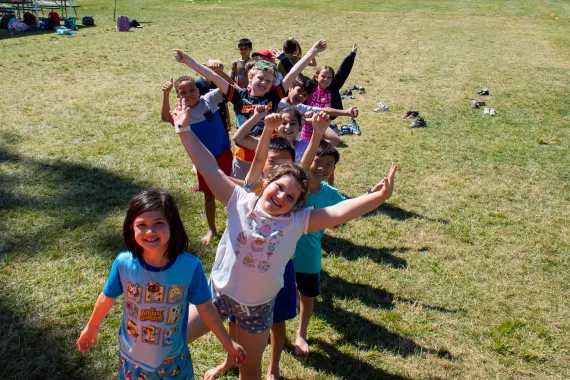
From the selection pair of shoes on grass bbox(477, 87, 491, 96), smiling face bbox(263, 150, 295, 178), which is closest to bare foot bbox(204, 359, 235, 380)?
smiling face bbox(263, 150, 295, 178)

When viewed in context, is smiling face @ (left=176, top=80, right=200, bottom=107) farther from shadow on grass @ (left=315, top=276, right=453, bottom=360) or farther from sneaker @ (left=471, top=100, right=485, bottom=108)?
sneaker @ (left=471, top=100, right=485, bottom=108)

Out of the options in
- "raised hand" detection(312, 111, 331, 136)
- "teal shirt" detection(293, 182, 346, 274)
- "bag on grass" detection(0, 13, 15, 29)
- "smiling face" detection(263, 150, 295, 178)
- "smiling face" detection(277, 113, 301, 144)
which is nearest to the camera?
"raised hand" detection(312, 111, 331, 136)

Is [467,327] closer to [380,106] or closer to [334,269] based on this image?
[334,269]

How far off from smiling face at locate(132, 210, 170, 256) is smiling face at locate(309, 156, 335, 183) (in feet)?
4.89

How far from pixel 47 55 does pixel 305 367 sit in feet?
39.8

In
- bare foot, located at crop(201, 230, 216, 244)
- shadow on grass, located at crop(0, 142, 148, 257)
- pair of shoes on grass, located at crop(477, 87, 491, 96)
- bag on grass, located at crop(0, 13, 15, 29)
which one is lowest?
bag on grass, located at crop(0, 13, 15, 29)

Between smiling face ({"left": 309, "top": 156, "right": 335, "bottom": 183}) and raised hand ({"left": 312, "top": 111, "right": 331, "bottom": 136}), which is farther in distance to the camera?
smiling face ({"left": 309, "top": 156, "right": 335, "bottom": 183})

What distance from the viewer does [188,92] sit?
4387 millimetres

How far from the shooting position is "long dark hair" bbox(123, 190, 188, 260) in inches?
92.0

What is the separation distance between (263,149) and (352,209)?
771mm

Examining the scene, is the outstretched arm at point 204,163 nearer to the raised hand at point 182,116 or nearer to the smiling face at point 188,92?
the raised hand at point 182,116

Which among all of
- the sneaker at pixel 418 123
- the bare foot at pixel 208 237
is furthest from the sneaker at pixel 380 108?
the bare foot at pixel 208 237

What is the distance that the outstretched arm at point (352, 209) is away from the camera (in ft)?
8.14

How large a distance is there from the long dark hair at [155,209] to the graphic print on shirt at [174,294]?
0.44 feet
